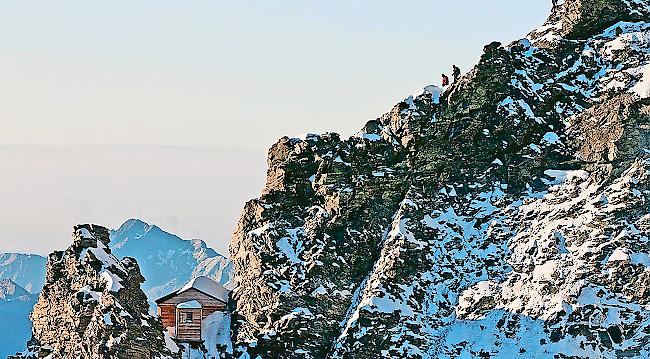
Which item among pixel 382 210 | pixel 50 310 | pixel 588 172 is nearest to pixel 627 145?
pixel 588 172

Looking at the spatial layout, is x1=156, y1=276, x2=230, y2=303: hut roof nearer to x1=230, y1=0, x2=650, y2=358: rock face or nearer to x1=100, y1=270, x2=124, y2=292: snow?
x1=230, y1=0, x2=650, y2=358: rock face

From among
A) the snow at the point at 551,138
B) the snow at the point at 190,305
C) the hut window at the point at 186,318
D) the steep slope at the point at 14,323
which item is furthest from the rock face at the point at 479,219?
the steep slope at the point at 14,323

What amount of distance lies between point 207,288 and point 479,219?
23.9 meters

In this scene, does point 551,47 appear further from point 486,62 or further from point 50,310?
point 50,310

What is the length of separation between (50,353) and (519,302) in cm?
3641

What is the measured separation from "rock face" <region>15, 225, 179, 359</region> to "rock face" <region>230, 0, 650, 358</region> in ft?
26.5

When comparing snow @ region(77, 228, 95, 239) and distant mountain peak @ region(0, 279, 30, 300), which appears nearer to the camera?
snow @ region(77, 228, 95, 239)

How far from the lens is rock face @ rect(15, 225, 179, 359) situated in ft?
251

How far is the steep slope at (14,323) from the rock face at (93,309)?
279 ft

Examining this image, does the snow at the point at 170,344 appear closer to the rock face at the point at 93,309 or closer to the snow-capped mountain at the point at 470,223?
the rock face at the point at 93,309

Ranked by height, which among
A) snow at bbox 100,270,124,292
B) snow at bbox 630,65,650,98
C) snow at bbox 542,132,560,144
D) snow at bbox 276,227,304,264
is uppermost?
snow at bbox 630,65,650,98

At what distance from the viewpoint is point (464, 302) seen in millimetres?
77312

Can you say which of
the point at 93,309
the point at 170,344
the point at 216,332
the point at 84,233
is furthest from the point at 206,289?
the point at 93,309

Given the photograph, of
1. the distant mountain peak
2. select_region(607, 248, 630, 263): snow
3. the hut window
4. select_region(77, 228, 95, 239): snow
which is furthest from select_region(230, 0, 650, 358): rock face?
the distant mountain peak
